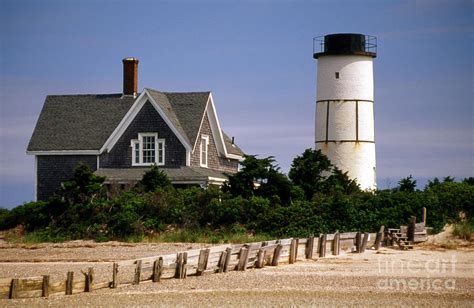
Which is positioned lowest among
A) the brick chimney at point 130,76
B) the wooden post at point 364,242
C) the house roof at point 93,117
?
the wooden post at point 364,242

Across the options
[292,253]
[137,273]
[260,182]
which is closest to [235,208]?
[260,182]

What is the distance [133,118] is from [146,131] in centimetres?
87

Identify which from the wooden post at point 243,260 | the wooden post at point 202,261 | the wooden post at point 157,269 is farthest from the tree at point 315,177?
the wooden post at point 157,269

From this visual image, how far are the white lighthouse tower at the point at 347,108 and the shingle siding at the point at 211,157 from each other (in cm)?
475

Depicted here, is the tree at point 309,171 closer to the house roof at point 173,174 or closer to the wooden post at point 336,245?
the house roof at point 173,174

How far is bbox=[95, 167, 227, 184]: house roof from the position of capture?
46438 millimetres

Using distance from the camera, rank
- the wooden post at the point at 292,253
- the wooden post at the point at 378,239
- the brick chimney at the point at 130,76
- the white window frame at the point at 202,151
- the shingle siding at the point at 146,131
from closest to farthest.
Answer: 1. the wooden post at the point at 292,253
2. the wooden post at the point at 378,239
3. the shingle siding at the point at 146,131
4. the white window frame at the point at 202,151
5. the brick chimney at the point at 130,76

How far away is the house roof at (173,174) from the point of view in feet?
152

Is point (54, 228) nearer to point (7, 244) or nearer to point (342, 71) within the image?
point (7, 244)

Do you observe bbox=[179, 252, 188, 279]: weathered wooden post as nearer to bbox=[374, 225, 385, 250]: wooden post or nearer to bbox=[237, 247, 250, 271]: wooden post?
bbox=[237, 247, 250, 271]: wooden post

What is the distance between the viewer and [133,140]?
48.7 m

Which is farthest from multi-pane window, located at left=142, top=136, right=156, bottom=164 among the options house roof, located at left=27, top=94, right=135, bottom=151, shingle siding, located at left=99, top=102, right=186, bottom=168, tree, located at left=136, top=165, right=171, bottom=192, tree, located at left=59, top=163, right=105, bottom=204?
tree, located at left=59, top=163, right=105, bottom=204

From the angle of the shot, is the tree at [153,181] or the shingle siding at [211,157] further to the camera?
the shingle siding at [211,157]

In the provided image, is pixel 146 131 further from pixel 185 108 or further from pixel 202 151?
pixel 202 151
